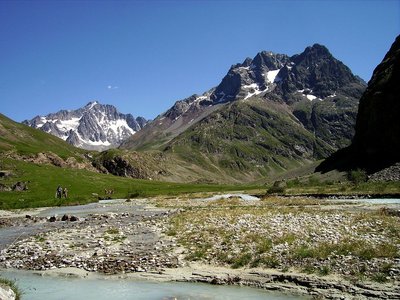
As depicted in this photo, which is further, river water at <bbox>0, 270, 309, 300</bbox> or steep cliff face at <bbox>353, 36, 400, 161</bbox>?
steep cliff face at <bbox>353, 36, 400, 161</bbox>

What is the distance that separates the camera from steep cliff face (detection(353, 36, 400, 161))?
519ft

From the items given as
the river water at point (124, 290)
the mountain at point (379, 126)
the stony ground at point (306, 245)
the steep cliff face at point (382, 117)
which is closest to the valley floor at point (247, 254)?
the stony ground at point (306, 245)

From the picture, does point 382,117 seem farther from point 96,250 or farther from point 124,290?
point 124,290

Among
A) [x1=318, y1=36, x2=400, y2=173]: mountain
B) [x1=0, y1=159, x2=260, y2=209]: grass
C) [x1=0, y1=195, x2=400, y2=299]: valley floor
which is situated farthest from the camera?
[x1=318, y1=36, x2=400, y2=173]: mountain

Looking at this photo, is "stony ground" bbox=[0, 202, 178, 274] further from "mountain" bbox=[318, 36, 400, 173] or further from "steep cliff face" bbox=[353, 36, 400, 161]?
"steep cliff face" bbox=[353, 36, 400, 161]

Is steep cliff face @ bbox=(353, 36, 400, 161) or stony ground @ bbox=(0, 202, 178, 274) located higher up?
steep cliff face @ bbox=(353, 36, 400, 161)

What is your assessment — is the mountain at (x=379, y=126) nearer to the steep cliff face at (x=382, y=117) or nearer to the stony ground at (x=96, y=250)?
the steep cliff face at (x=382, y=117)

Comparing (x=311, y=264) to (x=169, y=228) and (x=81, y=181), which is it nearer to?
(x=169, y=228)

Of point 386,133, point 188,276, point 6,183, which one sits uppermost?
point 386,133

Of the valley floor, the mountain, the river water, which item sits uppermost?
the mountain

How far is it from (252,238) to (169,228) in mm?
12058

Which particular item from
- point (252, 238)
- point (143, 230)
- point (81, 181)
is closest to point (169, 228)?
point (143, 230)

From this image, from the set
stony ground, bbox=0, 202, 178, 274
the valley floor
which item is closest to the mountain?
the valley floor

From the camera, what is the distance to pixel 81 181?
12731cm
